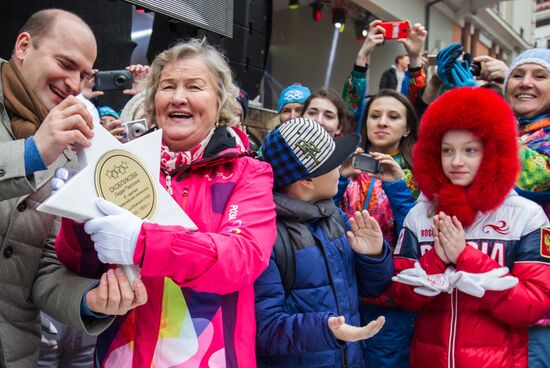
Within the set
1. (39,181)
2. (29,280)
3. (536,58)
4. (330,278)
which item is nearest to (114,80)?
(39,181)

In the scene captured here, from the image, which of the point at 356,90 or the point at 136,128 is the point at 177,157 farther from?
the point at 356,90

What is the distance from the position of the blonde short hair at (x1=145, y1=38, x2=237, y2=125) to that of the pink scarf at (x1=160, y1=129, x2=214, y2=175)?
193 mm

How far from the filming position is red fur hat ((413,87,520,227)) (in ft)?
5.56

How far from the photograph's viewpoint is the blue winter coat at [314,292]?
1380 mm

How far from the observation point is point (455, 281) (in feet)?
5.26

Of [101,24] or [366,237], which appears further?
[101,24]

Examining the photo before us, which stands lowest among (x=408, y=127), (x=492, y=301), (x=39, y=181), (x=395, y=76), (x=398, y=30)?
(x=492, y=301)

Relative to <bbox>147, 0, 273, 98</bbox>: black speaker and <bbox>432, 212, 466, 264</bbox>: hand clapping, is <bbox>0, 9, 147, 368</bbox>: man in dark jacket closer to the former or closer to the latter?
<bbox>432, 212, 466, 264</bbox>: hand clapping

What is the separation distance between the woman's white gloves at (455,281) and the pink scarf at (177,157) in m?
0.84

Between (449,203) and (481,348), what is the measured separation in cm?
52

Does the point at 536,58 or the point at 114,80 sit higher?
the point at 536,58

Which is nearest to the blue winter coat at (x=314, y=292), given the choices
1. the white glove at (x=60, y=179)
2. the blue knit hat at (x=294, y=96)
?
the white glove at (x=60, y=179)

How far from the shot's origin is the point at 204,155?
133 cm

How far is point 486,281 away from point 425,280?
20cm
